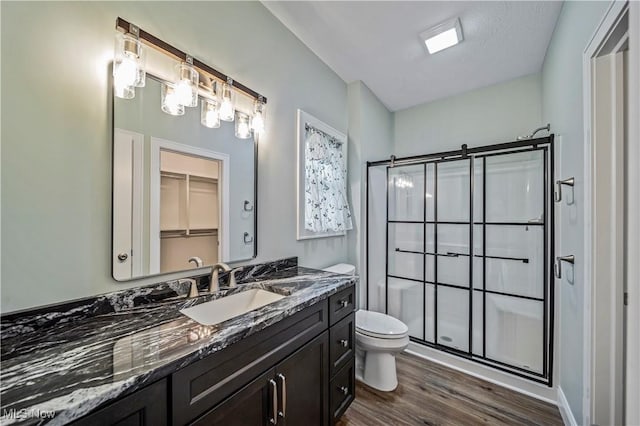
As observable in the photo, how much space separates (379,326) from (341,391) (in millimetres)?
605

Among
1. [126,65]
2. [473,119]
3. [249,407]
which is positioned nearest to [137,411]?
[249,407]

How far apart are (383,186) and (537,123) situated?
1496mm

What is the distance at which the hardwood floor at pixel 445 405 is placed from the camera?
1.62 m

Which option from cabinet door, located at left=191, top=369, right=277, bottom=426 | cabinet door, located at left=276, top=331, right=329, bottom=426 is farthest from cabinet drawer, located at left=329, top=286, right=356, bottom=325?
cabinet door, located at left=191, top=369, right=277, bottom=426

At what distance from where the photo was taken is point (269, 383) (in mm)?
1010

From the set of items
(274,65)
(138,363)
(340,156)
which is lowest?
(138,363)

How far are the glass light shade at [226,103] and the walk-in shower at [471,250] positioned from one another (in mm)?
1613

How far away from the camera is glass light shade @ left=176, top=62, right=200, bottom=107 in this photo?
3.95 feet

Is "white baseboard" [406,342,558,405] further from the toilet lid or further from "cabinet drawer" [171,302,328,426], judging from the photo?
"cabinet drawer" [171,302,328,426]

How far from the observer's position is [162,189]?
1183mm

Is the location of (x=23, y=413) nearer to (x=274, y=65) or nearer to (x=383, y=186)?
(x=274, y=65)

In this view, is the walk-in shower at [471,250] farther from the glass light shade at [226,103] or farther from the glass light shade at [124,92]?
the glass light shade at [124,92]

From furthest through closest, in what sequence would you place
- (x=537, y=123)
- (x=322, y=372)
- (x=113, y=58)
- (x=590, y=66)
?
(x=537, y=123) < (x=322, y=372) < (x=590, y=66) < (x=113, y=58)
